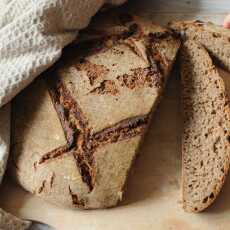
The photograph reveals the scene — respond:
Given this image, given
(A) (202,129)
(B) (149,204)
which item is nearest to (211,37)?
(A) (202,129)

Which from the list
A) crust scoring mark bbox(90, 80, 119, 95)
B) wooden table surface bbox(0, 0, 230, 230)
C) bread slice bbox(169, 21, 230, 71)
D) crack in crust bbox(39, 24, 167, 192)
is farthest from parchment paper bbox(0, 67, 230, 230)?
bread slice bbox(169, 21, 230, 71)

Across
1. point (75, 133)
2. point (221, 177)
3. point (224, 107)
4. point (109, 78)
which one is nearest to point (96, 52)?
point (109, 78)

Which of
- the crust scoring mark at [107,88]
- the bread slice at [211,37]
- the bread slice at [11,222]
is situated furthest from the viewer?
the bread slice at [211,37]

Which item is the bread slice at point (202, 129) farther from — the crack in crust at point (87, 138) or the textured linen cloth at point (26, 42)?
the textured linen cloth at point (26, 42)

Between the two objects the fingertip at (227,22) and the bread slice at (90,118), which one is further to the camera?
the fingertip at (227,22)

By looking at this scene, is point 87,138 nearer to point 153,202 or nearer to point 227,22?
point 153,202

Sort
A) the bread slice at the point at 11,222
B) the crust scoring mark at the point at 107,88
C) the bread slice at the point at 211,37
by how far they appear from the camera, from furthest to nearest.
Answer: the bread slice at the point at 211,37 → the crust scoring mark at the point at 107,88 → the bread slice at the point at 11,222

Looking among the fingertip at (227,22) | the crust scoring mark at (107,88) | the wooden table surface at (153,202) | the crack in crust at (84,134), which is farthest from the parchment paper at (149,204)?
the fingertip at (227,22)
